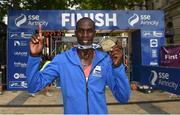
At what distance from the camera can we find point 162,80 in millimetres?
16781

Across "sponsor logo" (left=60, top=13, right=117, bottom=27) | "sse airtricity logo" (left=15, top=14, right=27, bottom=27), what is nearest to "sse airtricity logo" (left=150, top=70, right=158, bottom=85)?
"sponsor logo" (left=60, top=13, right=117, bottom=27)

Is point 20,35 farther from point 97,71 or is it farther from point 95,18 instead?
point 97,71

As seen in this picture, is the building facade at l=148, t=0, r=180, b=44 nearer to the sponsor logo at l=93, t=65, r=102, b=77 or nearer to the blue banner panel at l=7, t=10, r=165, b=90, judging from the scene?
the blue banner panel at l=7, t=10, r=165, b=90

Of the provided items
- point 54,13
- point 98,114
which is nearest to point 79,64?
point 98,114

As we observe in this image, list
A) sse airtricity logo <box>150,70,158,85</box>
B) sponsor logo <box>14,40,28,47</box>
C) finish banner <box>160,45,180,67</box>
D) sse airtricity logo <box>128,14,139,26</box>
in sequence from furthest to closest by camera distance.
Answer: sse airtricity logo <box>128,14,139,26</box> < sponsor logo <box>14,40,28,47</box> < finish banner <box>160,45,180,67</box> < sse airtricity logo <box>150,70,158,85</box>

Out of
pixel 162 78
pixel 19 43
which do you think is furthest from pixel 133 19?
pixel 162 78

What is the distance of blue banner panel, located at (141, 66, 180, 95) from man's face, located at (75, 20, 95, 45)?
35.7ft

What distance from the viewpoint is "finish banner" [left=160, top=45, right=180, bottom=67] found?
1939cm

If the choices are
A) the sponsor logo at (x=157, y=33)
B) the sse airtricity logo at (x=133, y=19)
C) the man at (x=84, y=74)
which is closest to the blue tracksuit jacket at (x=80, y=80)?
the man at (x=84, y=74)

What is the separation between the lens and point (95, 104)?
3953mm

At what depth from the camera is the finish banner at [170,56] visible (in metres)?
19.4

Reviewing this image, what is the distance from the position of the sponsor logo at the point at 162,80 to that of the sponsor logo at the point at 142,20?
14.3ft

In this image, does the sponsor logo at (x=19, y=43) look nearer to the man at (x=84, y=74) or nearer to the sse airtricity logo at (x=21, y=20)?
the sse airtricity logo at (x=21, y=20)

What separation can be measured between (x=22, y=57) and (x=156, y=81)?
22.7 feet
